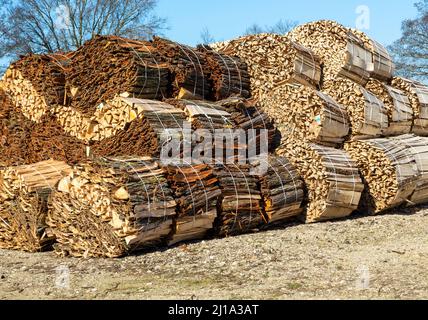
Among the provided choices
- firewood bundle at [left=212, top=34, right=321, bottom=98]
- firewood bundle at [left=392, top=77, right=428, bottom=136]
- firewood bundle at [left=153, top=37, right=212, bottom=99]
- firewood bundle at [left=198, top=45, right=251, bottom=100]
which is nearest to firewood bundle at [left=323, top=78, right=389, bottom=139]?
firewood bundle at [left=212, top=34, right=321, bottom=98]

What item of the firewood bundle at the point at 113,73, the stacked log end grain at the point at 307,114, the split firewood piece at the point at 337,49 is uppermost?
the split firewood piece at the point at 337,49

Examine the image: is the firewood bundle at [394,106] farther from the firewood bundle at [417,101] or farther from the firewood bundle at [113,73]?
the firewood bundle at [113,73]

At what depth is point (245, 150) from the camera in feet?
28.5

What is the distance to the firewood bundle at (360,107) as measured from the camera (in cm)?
980

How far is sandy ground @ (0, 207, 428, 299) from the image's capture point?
5426 mm

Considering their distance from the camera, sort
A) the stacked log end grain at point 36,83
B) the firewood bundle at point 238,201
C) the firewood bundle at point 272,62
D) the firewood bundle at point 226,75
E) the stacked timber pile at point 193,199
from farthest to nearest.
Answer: the firewood bundle at point 272,62, the firewood bundle at point 226,75, the stacked log end grain at point 36,83, the firewood bundle at point 238,201, the stacked timber pile at point 193,199

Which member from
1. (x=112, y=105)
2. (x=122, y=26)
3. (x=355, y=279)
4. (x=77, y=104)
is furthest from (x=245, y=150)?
(x=122, y=26)

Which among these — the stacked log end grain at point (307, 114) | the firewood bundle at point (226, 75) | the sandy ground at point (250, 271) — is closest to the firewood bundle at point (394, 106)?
the stacked log end grain at point (307, 114)

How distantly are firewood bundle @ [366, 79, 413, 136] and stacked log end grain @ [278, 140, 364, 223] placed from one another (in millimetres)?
1744

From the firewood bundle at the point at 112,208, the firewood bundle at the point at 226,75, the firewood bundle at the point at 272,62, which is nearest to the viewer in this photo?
the firewood bundle at the point at 112,208

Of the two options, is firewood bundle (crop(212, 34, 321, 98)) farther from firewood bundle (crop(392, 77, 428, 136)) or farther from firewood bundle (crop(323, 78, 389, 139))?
firewood bundle (crop(392, 77, 428, 136))

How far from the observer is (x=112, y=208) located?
6.78 m

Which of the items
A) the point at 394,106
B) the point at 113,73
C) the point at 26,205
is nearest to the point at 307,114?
the point at 394,106

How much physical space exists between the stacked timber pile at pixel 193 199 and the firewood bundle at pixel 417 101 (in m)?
5.40
